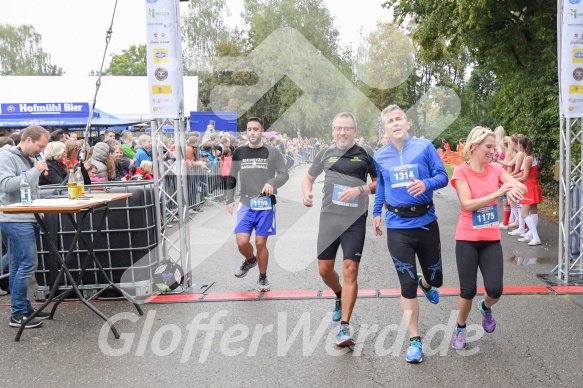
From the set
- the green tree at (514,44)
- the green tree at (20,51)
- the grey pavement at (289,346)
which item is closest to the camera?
the grey pavement at (289,346)

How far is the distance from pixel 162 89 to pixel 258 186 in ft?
4.97

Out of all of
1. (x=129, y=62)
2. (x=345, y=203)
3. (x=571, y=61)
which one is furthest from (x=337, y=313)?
(x=129, y=62)

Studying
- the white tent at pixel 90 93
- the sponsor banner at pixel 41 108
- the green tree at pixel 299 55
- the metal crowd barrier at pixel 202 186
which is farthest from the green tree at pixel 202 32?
the green tree at pixel 299 55

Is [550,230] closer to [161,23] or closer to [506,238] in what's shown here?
[506,238]

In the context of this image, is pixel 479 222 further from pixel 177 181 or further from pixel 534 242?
pixel 534 242

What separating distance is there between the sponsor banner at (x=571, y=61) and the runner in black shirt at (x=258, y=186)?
10.7 feet

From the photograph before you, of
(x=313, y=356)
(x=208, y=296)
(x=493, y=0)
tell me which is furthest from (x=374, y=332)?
(x=493, y=0)

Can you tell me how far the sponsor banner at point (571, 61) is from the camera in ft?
21.9

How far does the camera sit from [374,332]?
17.7ft

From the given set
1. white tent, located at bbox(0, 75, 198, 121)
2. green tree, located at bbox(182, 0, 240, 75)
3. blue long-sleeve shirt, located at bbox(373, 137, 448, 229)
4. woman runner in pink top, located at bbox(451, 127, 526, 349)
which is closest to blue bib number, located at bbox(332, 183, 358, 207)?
blue long-sleeve shirt, located at bbox(373, 137, 448, 229)

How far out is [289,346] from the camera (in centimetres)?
512

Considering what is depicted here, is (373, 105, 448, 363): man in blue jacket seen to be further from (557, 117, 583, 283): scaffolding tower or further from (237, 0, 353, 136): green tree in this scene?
(237, 0, 353, 136): green tree

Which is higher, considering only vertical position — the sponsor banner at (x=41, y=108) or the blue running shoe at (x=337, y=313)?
the sponsor banner at (x=41, y=108)

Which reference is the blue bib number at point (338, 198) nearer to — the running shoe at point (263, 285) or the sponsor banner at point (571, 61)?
the running shoe at point (263, 285)
